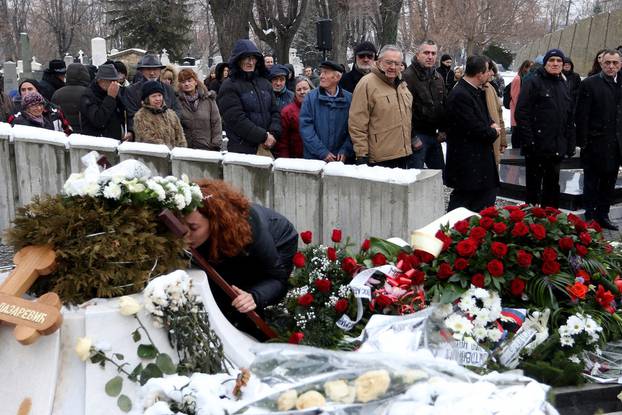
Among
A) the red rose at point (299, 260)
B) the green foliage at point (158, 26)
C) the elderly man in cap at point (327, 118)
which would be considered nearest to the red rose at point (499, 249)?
the red rose at point (299, 260)

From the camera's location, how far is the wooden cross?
2.98 metres

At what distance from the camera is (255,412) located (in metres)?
2.26

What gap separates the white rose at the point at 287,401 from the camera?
2.25 metres

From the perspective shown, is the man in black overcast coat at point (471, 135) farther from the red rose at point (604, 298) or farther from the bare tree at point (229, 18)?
the bare tree at point (229, 18)

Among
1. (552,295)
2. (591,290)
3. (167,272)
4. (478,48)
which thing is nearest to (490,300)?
(552,295)

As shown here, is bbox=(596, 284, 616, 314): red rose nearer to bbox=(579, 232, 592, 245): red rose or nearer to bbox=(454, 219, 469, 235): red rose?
bbox=(579, 232, 592, 245): red rose

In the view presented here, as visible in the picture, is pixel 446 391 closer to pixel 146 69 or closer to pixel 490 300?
pixel 490 300

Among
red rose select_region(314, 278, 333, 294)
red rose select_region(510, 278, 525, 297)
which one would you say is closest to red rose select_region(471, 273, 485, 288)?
red rose select_region(510, 278, 525, 297)

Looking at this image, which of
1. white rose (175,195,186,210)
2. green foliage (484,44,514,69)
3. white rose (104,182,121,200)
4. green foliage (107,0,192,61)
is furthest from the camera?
green foliage (484,44,514,69)

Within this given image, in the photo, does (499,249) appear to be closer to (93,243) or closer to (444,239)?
(444,239)

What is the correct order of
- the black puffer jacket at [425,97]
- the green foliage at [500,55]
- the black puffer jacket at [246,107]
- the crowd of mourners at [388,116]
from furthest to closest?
the green foliage at [500,55]
the black puffer jacket at [425,97]
the black puffer jacket at [246,107]
the crowd of mourners at [388,116]

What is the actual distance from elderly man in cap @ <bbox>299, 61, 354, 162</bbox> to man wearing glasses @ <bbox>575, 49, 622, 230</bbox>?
9.55ft

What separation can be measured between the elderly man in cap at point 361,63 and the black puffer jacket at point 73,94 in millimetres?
3766

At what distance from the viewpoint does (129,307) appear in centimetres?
308
